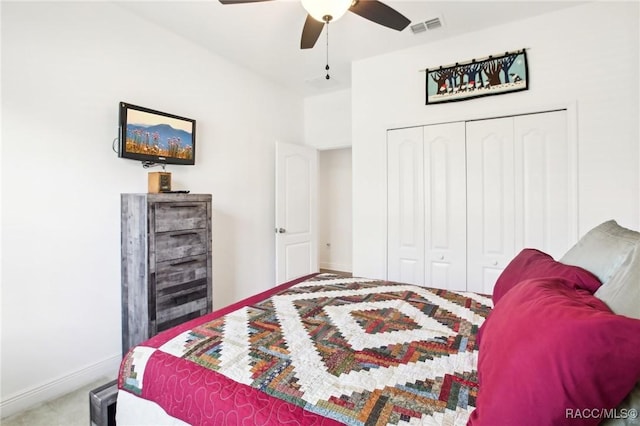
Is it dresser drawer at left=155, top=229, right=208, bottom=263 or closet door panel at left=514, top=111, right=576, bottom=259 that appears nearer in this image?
dresser drawer at left=155, top=229, right=208, bottom=263

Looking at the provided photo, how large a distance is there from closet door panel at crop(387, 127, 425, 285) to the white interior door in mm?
1352

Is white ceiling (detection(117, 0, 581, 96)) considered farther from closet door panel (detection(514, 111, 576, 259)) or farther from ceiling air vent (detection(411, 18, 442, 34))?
closet door panel (detection(514, 111, 576, 259))

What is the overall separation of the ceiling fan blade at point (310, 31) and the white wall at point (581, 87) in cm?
126

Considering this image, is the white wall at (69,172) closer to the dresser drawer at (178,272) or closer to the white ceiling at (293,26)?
the white ceiling at (293,26)

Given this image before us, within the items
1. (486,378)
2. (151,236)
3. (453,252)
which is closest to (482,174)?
(453,252)

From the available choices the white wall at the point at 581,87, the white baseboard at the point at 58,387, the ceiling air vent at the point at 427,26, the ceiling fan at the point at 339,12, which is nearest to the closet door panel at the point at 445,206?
the white wall at the point at 581,87

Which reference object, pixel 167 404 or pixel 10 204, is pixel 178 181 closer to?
pixel 10 204

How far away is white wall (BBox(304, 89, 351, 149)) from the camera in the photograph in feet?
14.0

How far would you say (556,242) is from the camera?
255 centimetres

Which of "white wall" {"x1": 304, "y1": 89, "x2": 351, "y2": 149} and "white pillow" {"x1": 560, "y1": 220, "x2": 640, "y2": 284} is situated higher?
"white wall" {"x1": 304, "y1": 89, "x2": 351, "y2": 149}

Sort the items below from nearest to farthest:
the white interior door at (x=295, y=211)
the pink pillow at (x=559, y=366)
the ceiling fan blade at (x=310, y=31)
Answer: the pink pillow at (x=559, y=366)
the ceiling fan blade at (x=310, y=31)
the white interior door at (x=295, y=211)

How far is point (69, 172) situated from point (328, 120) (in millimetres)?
3099

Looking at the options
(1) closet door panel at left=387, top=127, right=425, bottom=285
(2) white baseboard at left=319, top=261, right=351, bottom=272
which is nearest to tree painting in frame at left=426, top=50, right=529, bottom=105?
(1) closet door panel at left=387, top=127, right=425, bottom=285

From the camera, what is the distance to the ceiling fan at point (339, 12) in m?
1.70
